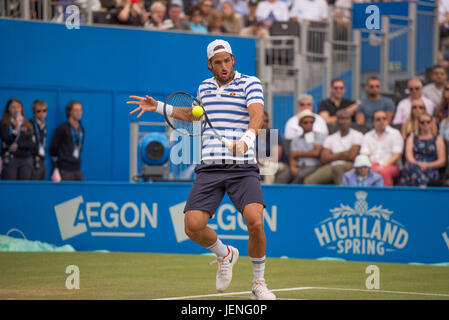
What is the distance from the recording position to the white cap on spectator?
44.9 feet

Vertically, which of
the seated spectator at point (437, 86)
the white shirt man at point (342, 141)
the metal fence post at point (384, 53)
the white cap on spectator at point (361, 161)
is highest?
the metal fence post at point (384, 53)

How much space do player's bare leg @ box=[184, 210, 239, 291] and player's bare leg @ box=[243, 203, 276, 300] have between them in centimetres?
44

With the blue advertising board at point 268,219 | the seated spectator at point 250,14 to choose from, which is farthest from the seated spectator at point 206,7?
the blue advertising board at point 268,219

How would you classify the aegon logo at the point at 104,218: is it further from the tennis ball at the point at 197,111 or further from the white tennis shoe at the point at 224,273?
the tennis ball at the point at 197,111

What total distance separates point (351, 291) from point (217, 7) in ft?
42.0

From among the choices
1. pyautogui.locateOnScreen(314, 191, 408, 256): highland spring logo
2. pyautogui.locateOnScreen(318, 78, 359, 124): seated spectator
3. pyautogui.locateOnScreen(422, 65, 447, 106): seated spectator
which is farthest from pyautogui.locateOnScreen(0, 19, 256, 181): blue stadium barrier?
pyautogui.locateOnScreen(314, 191, 408, 256): highland spring logo

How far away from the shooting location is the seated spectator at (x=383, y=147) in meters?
14.4

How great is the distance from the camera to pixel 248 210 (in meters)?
8.06

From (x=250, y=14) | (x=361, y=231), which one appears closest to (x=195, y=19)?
(x=250, y=14)

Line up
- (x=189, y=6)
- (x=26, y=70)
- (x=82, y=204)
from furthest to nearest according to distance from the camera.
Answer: (x=189, y=6) → (x=26, y=70) → (x=82, y=204)

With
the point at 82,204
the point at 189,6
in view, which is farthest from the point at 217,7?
the point at 82,204

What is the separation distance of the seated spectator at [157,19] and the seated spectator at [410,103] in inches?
216

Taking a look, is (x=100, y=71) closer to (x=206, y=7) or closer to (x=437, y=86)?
(x=206, y=7)
